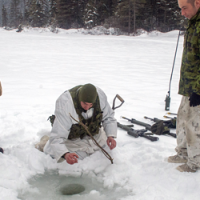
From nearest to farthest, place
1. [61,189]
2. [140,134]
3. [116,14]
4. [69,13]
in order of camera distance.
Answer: [61,189], [140,134], [116,14], [69,13]

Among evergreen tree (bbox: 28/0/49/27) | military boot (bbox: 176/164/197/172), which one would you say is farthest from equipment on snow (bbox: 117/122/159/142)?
evergreen tree (bbox: 28/0/49/27)

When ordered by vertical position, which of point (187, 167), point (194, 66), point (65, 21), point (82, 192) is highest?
point (65, 21)

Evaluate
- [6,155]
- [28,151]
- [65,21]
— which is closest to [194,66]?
[28,151]

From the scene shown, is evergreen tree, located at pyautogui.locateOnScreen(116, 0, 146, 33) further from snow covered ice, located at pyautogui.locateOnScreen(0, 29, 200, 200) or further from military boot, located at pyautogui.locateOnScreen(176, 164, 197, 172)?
military boot, located at pyautogui.locateOnScreen(176, 164, 197, 172)

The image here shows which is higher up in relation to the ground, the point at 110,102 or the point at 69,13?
the point at 69,13

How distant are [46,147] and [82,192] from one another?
83cm

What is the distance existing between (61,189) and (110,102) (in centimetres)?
335

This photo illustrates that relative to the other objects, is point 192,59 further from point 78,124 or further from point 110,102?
point 110,102

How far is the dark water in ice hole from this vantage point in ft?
8.18

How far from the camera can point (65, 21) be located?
27688mm

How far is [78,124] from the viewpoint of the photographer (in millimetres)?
2967

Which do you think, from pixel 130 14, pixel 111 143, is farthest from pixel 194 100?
pixel 130 14

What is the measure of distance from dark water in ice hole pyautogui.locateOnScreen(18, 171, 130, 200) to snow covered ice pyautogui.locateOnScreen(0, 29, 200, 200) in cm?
2

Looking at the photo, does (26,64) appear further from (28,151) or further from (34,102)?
(28,151)
